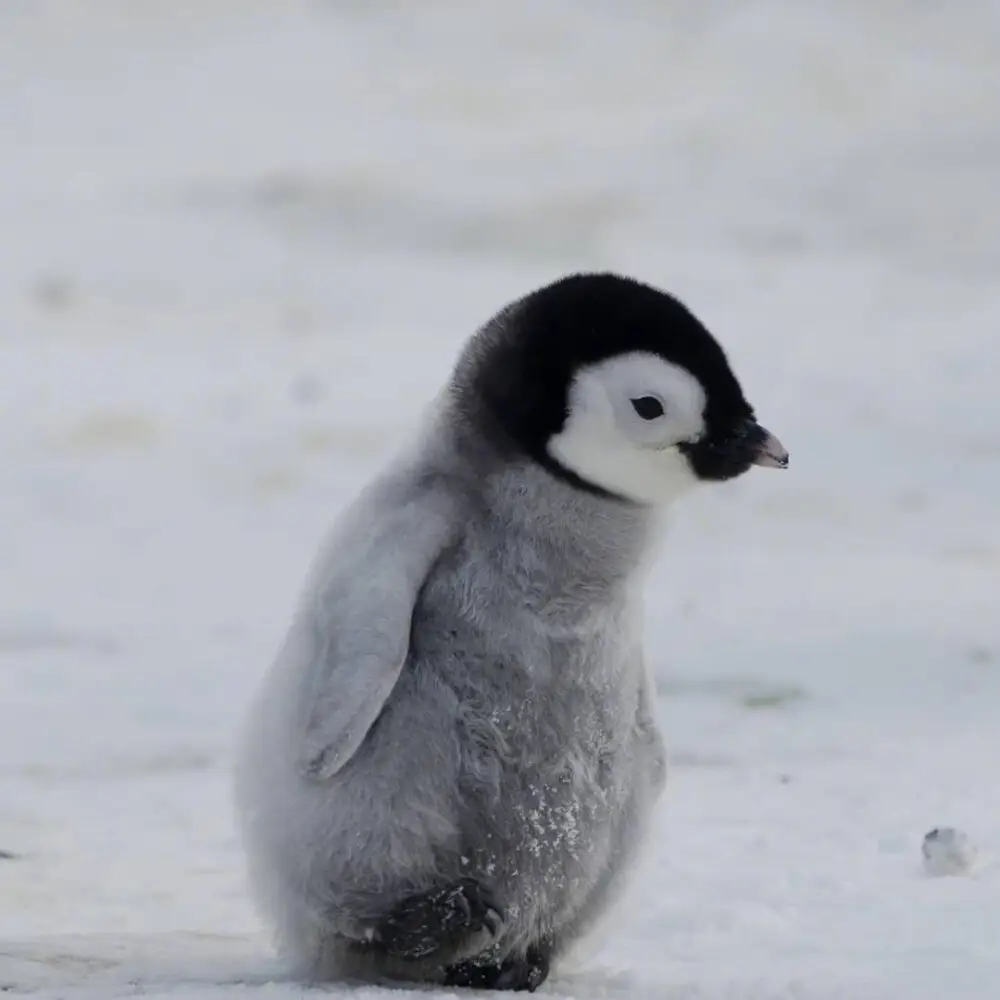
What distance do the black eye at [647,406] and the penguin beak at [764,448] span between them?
116mm

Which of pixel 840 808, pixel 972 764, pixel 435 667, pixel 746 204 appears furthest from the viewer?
pixel 746 204

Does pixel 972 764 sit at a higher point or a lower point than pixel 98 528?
higher

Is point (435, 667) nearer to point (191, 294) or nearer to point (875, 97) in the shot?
point (191, 294)

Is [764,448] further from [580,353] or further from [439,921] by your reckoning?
[439,921]

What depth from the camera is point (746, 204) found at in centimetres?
1029

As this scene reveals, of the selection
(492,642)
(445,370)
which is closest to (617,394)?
(492,642)

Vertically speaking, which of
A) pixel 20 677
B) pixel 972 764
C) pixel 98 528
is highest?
pixel 972 764

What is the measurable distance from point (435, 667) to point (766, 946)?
0.66 m

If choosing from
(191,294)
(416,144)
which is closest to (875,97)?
(416,144)

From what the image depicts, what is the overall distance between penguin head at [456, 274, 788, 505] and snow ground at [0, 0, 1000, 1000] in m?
0.55

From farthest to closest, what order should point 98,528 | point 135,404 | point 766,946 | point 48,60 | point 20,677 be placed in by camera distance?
point 48,60 < point 135,404 < point 98,528 < point 20,677 < point 766,946

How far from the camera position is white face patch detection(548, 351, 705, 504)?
7.25 feet

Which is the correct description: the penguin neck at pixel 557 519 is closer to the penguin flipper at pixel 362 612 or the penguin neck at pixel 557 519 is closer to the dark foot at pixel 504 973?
the penguin flipper at pixel 362 612

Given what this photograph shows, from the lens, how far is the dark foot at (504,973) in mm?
2305
